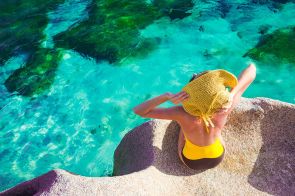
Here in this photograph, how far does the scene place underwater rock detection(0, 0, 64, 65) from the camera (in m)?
8.91

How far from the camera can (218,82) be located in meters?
3.64

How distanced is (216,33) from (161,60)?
1411 mm

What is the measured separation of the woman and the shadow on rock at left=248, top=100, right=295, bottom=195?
546 millimetres

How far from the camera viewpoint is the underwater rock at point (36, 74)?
783 cm

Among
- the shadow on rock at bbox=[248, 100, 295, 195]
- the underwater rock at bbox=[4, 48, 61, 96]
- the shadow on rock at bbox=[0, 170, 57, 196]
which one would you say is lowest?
the underwater rock at bbox=[4, 48, 61, 96]

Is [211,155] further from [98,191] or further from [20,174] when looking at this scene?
[20,174]

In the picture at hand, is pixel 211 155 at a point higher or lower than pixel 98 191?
lower

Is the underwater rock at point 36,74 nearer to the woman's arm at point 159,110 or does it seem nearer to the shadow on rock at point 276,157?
the woman's arm at point 159,110

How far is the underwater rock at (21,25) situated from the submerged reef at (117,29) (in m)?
0.59

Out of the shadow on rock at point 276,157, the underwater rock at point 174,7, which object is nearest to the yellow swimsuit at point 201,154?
the shadow on rock at point 276,157

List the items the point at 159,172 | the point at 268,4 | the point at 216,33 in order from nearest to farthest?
1. the point at 159,172
2. the point at 216,33
3. the point at 268,4

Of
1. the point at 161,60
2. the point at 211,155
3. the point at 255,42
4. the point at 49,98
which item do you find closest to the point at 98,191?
the point at 211,155

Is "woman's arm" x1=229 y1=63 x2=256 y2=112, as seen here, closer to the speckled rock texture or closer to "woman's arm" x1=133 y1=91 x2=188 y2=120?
the speckled rock texture

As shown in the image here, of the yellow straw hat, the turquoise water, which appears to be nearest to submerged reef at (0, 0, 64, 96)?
the turquoise water
